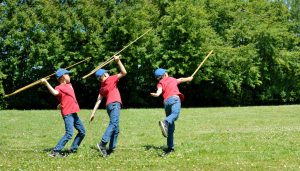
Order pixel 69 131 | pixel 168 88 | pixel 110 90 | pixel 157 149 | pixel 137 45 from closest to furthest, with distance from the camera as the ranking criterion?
pixel 69 131 → pixel 110 90 → pixel 168 88 → pixel 157 149 → pixel 137 45

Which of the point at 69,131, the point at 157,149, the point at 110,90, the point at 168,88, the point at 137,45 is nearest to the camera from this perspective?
the point at 69,131

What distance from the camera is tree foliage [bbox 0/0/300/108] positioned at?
43062 mm

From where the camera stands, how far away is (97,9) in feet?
145

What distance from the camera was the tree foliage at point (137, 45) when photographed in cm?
4306

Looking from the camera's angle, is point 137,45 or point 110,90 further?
point 137,45

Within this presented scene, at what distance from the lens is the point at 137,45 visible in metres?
43.8

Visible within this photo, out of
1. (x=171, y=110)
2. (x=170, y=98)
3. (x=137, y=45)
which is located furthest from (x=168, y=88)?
(x=137, y=45)

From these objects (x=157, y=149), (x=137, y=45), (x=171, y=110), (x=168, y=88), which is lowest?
(x=137, y=45)

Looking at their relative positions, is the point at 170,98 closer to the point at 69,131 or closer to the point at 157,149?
the point at 157,149

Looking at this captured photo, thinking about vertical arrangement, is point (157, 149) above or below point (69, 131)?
below

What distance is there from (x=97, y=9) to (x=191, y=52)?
1000 centimetres

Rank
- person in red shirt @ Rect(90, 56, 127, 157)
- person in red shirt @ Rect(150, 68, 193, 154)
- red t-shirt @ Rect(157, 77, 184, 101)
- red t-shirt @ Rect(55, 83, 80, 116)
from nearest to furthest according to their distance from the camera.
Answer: person in red shirt @ Rect(90, 56, 127, 157) → person in red shirt @ Rect(150, 68, 193, 154) → red t-shirt @ Rect(55, 83, 80, 116) → red t-shirt @ Rect(157, 77, 184, 101)

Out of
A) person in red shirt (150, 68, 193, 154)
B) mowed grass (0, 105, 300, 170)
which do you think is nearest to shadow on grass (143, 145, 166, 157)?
mowed grass (0, 105, 300, 170)

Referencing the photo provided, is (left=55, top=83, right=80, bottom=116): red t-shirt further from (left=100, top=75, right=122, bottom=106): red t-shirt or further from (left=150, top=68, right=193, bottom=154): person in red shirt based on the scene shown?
(left=150, top=68, right=193, bottom=154): person in red shirt
